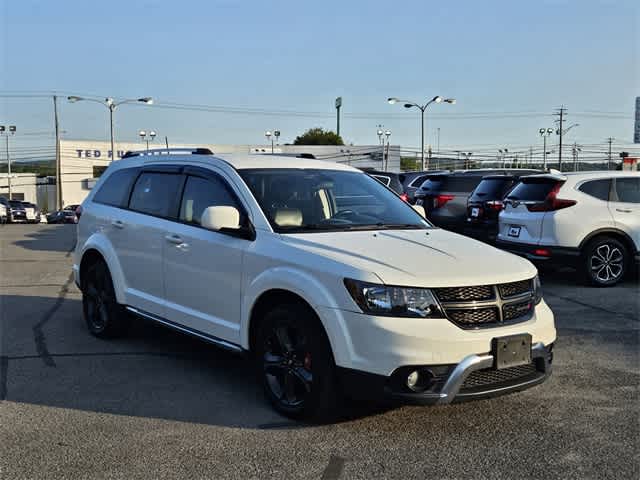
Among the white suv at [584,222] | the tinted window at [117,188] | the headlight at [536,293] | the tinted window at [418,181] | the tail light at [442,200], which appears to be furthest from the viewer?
the tinted window at [418,181]

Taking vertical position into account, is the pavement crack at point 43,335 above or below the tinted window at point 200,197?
below

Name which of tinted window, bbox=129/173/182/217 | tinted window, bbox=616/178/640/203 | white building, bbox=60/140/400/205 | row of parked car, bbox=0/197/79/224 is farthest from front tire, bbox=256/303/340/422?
white building, bbox=60/140/400/205

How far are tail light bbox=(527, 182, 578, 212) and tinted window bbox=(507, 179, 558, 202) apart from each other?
7 centimetres

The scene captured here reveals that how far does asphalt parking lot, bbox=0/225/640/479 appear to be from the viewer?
378 centimetres

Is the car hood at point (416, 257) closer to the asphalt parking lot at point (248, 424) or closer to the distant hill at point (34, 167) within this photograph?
the asphalt parking lot at point (248, 424)

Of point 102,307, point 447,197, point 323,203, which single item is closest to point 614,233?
point 447,197

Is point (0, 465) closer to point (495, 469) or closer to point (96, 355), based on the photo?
point (96, 355)

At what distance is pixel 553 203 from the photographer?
9.50 metres

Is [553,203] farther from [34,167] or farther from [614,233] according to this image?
[34,167]

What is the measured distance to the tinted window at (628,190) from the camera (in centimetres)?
973

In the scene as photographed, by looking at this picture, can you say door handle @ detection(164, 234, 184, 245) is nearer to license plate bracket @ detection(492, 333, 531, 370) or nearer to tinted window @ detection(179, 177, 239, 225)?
tinted window @ detection(179, 177, 239, 225)

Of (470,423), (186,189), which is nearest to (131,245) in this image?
(186,189)

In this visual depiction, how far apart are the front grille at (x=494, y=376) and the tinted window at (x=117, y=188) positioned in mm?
3872

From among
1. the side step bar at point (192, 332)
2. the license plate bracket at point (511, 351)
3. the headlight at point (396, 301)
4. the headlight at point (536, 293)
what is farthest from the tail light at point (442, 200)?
the headlight at point (396, 301)
